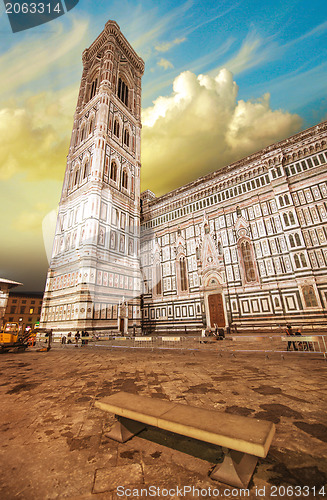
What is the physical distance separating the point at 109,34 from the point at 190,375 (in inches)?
1714

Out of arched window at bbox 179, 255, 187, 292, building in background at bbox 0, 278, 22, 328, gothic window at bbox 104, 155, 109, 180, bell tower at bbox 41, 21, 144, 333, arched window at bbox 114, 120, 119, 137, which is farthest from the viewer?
arched window at bbox 114, 120, 119, 137

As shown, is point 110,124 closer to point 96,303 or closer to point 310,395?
point 96,303

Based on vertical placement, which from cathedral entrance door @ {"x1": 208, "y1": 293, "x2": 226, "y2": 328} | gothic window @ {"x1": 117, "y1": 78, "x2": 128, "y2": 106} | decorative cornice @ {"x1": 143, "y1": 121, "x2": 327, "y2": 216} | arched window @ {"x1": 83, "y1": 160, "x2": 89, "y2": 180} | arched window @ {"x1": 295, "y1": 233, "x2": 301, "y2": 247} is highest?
gothic window @ {"x1": 117, "y1": 78, "x2": 128, "y2": 106}

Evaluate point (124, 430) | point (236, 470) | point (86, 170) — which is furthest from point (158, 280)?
point (236, 470)

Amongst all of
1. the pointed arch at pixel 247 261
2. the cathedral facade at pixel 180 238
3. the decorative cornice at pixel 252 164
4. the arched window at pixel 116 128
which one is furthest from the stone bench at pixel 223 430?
the arched window at pixel 116 128

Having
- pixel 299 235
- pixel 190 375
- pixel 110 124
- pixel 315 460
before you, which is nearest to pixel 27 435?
pixel 315 460

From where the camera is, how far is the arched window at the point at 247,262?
60.0ft

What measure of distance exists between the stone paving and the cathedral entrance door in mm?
14885

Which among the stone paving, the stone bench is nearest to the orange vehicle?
the stone paving

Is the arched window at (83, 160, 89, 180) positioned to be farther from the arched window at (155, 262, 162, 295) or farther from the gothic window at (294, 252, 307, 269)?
the gothic window at (294, 252, 307, 269)

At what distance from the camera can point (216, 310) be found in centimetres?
1927

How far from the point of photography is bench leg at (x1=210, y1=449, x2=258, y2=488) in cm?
156

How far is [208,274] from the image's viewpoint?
2052 cm

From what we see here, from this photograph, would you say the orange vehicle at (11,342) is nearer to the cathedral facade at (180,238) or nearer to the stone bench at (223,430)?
the cathedral facade at (180,238)
